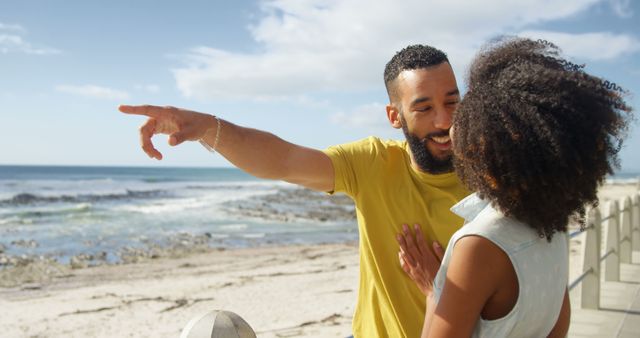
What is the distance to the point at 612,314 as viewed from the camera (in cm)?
585

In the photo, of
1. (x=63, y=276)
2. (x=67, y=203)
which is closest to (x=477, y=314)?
(x=63, y=276)

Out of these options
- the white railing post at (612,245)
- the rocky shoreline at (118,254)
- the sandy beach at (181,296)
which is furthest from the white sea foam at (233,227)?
the white railing post at (612,245)

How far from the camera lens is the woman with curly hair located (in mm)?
1227

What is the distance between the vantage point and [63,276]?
12.2 metres

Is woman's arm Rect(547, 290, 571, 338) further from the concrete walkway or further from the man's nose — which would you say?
the concrete walkway

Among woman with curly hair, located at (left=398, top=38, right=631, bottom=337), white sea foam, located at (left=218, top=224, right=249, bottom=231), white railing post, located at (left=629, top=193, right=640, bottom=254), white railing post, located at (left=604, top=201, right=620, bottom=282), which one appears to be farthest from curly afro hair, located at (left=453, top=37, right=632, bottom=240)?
white sea foam, located at (left=218, top=224, right=249, bottom=231)

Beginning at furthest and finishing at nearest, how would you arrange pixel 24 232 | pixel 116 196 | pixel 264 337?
pixel 116 196
pixel 24 232
pixel 264 337

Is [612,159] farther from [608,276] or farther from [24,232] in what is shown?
[24,232]

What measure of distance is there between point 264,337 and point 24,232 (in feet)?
46.6

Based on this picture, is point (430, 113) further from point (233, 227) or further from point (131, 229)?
point (233, 227)

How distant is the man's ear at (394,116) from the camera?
2219 mm

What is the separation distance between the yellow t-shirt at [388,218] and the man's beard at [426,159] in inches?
0.9

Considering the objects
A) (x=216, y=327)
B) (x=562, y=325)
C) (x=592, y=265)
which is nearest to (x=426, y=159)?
(x=562, y=325)

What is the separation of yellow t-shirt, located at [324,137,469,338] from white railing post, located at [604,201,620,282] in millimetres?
5132
